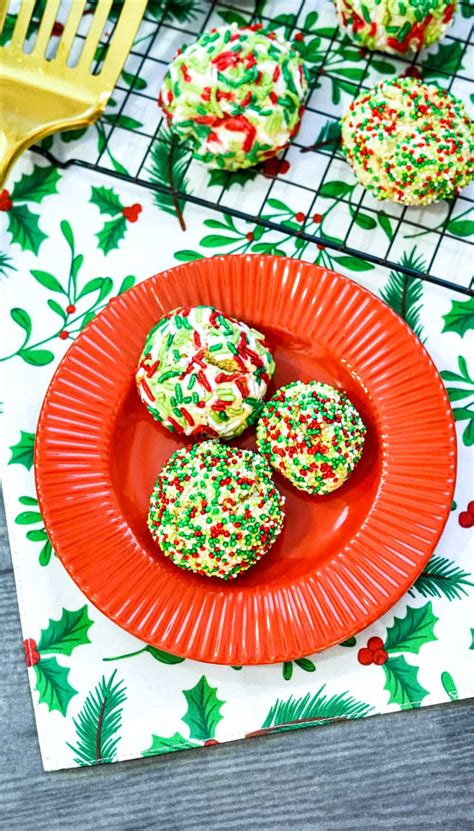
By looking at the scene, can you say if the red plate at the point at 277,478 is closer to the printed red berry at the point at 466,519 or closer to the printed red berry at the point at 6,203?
the printed red berry at the point at 466,519

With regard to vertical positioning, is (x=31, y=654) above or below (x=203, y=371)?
below

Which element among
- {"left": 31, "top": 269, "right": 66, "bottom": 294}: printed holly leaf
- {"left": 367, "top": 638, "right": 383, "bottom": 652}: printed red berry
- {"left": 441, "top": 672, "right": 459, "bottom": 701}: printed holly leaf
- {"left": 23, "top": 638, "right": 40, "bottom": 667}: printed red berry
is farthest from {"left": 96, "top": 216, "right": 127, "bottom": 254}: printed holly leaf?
{"left": 441, "top": 672, "right": 459, "bottom": 701}: printed holly leaf

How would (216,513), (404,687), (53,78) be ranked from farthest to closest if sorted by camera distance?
(53,78) < (404,687) < (216,513)

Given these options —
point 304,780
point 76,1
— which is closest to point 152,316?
point 76,1

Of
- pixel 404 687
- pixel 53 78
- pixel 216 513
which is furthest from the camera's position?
pixel 53 78

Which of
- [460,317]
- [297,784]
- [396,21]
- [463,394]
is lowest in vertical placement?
[297,784]

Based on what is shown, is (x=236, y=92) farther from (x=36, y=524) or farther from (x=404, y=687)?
(x=404, y=687)

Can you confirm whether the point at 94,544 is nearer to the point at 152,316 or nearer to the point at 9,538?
the point at 9,538

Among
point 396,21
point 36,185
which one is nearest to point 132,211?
point 36,185

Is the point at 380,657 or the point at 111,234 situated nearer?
the point at 380,657
